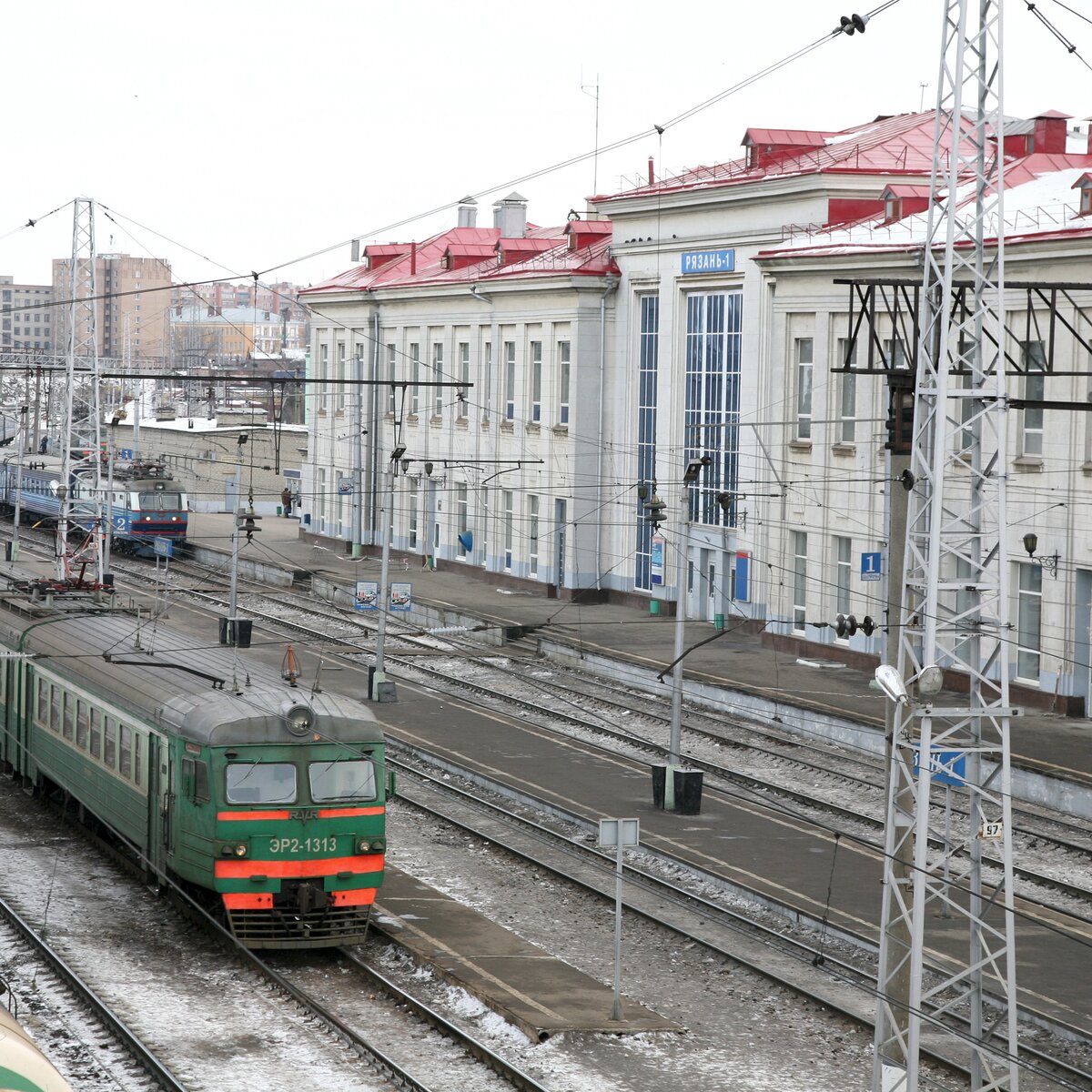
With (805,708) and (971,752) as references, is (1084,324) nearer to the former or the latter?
(805,708)

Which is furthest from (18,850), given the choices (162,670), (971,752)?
(971,752)

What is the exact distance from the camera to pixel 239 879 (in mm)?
18469

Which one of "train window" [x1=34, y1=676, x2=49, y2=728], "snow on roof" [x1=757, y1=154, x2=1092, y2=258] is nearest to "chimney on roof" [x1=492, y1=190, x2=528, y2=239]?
"snow on roof" [x1=757, y1=154, x2=1092, y2=258]

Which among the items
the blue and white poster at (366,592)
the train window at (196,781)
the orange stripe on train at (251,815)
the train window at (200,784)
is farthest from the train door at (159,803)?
the blue and white poster at (366,592)

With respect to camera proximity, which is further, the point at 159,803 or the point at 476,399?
the point at 476,399

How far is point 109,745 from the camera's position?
21.9 metres

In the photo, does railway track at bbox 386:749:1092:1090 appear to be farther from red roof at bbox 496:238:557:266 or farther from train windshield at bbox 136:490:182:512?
train windshield at bbox 136:490:182:512

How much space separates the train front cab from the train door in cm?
38

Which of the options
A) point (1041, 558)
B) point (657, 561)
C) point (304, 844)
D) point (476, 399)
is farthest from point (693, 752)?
point (476, 399)

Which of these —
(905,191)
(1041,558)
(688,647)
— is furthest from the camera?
(688,647)

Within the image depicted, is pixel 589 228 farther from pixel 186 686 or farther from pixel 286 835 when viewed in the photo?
pixel 286 835

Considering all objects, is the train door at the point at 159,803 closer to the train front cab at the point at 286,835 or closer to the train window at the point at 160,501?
the train front cab at the point at 286,835

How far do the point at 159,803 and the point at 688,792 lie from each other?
10.3 meters

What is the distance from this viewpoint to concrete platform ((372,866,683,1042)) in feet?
57.1
